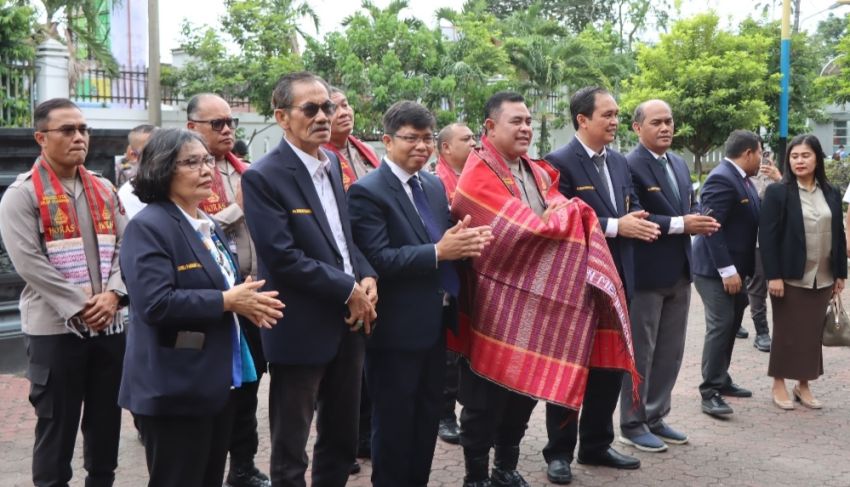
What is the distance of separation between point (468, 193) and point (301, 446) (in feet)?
5.11

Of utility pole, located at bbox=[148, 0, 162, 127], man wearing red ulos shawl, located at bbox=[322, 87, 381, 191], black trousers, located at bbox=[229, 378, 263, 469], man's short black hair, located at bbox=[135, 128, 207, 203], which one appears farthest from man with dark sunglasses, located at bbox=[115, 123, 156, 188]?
utility pole, located at bbox=[148, 0, 162, 127]

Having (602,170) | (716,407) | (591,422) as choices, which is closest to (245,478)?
(591,422)

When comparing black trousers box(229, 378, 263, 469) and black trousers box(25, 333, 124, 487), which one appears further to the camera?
black trousers box(229, 378, 263, 469)

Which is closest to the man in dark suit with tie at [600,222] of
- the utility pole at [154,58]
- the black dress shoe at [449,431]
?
the black dress shoe at [449,431]

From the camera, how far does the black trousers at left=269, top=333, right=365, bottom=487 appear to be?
4.27 m

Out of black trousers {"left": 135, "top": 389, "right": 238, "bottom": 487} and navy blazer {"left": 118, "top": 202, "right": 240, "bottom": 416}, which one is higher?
navy blazer {"left": 118, "top": 202, "right": 240, "bottom": 416}

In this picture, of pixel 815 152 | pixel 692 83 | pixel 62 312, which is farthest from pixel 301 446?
pixel 692 83

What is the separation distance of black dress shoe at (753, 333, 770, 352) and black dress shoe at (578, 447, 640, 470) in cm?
411

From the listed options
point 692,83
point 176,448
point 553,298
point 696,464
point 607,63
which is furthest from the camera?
point 607,63

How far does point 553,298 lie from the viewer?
16.0 ft

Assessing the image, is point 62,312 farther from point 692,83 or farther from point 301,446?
point 692,83

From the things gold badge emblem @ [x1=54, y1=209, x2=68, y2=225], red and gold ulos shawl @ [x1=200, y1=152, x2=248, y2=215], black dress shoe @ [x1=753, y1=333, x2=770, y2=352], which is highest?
red and gold ulos shawl @ [x1=200, y1=152, x2=248, y2=215]

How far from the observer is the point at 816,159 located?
7.07 m

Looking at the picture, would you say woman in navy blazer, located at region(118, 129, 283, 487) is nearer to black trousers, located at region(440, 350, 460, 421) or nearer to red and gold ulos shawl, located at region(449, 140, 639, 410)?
red and gold ulos shawl, located at region(449, 140, 639, 410)
